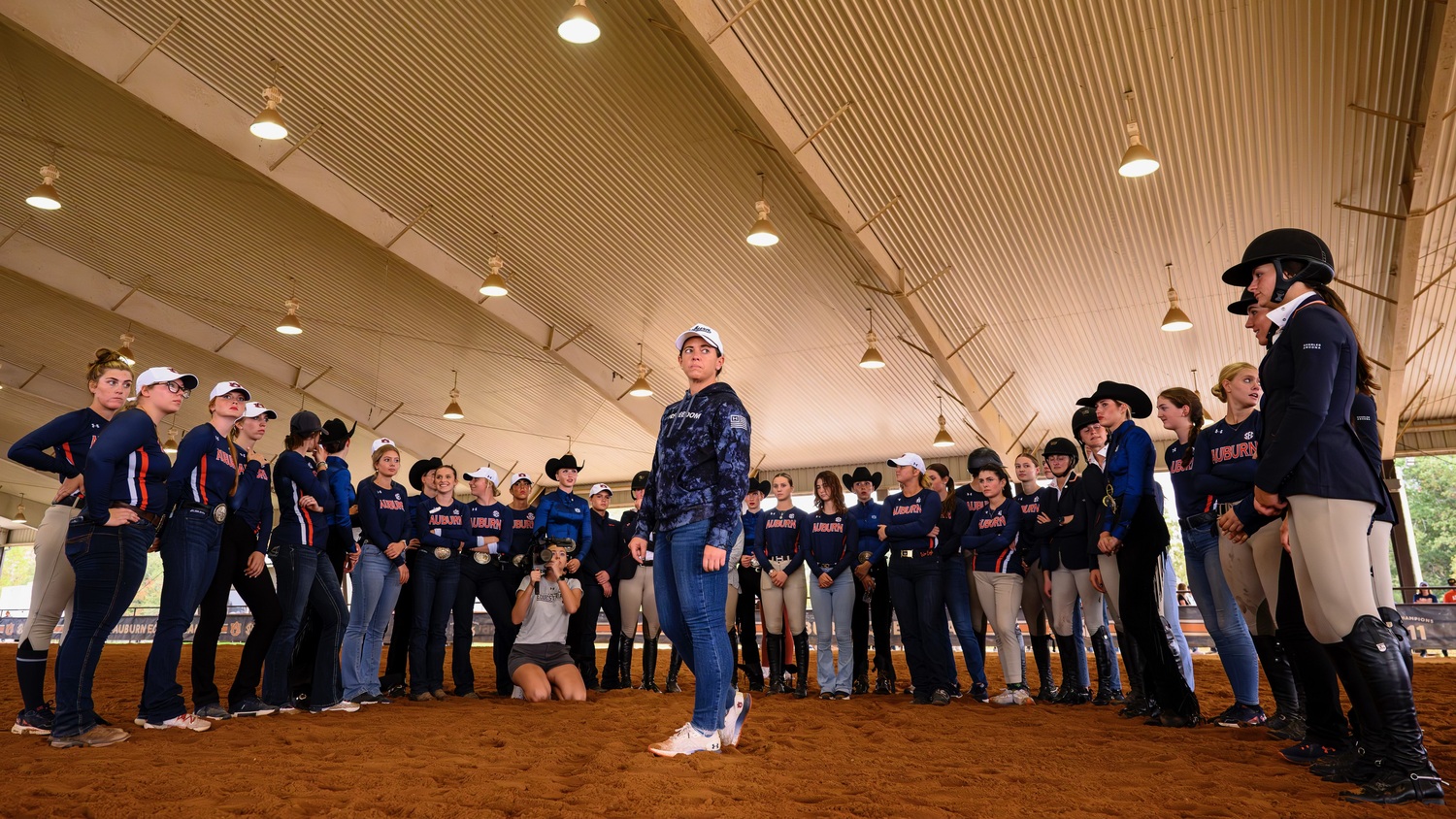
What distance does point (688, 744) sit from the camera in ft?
10.2

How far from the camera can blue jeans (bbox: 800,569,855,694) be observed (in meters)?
6.05

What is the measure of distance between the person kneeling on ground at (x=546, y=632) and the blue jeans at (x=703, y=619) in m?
2.60

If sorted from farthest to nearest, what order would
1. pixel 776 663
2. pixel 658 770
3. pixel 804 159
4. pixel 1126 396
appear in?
pixel 804 159
pixel 776 663
pixel 1126 396
pixel 658 770

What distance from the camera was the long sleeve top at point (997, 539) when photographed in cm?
561

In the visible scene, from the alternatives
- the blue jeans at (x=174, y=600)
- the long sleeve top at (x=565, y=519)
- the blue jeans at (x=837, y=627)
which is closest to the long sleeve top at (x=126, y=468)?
→ the blue jeans at (x=174, y=600)

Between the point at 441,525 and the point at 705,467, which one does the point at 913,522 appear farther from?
the point at 441,525

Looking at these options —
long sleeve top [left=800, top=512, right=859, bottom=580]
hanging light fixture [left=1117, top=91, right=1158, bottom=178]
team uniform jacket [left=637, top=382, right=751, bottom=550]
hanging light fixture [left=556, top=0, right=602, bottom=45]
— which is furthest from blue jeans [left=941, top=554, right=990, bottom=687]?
hanging light fixture [left=556, top=0, right=602, bottom=45]

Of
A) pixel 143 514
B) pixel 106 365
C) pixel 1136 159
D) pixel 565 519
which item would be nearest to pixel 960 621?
pixel 565 519

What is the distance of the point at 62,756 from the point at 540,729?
1733 millimetres

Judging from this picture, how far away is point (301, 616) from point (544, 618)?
158 cm

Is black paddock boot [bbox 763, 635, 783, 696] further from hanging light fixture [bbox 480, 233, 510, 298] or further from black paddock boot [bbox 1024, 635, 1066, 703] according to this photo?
hanging light fixture [bbox 480, 233, 510, 298]

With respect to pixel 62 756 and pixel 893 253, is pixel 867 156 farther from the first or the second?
pixel 62 756

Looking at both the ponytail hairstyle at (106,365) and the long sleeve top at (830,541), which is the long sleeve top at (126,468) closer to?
the ponytail hairstyle at (106,365)

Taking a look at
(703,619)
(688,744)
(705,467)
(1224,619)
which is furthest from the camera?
(1224,619)
